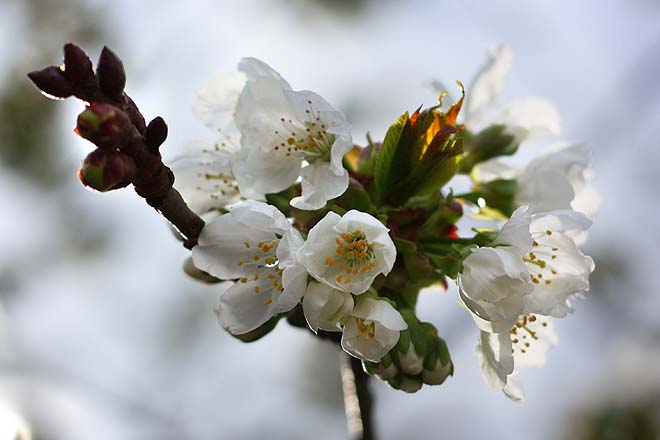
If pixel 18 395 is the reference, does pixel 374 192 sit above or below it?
above

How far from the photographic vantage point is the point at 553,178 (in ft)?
4.96

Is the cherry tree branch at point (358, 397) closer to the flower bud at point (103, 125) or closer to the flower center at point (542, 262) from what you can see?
the flower center at point (542, 262)

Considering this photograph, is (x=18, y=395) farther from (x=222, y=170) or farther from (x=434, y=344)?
(x=434, y=344)

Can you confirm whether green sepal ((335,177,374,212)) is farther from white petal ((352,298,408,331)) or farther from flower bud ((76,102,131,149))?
flower bud ((76,102,131,149))

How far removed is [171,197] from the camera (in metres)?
0.99

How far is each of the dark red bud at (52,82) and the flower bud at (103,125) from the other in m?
0.04

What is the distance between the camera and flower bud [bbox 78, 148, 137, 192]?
83cm

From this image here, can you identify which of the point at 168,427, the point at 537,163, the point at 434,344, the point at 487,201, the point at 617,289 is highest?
the point at 537,163

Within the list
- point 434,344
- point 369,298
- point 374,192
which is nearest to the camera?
point 369,298

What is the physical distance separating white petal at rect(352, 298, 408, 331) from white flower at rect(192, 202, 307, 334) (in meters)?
0.14

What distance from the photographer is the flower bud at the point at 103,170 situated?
2.71 feet

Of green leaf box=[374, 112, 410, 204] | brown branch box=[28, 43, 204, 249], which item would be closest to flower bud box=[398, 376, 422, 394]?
green leaf box=[374, 112, 410, 204]

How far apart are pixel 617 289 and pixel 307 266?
4.00 m

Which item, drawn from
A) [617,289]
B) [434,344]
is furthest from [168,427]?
[434,344]
